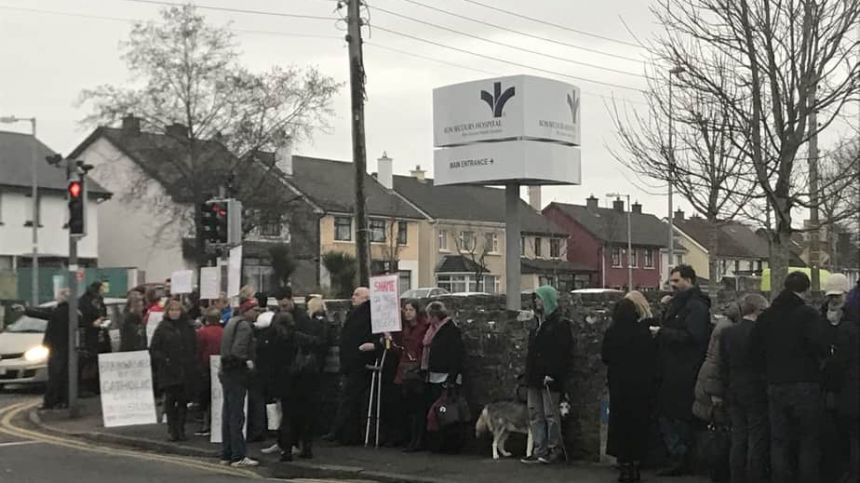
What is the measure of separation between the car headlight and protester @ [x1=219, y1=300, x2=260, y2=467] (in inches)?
392

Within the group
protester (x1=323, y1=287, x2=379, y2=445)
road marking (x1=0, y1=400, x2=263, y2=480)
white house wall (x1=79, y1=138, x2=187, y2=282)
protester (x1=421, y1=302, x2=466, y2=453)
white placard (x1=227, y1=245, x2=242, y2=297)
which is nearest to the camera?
road marking (x1=0, y1=400, x2=263, y2=480)

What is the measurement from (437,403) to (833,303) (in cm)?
471

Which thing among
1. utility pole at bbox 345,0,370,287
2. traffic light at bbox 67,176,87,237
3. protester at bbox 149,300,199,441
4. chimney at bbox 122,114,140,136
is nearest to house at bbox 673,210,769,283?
chimney at bbox 122,114,140,136

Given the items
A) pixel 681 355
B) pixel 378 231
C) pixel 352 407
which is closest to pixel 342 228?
pixel 378 231

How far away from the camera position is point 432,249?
73.0 m

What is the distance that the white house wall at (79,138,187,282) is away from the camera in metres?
59.4

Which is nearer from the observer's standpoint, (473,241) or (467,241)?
(467,241)

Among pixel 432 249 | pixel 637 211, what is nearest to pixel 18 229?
pixel 432 249

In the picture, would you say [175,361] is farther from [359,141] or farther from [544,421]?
[359,141]

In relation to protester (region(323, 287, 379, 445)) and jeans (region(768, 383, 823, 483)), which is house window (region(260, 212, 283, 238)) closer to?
protester (region(323, 287, 379, 445))

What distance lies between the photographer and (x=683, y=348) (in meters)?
11.0

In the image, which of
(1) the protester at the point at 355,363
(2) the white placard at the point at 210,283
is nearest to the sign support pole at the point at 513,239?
(1) the protester at the point at 355,363

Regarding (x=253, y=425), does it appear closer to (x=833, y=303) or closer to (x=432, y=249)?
(x=833, y=303)

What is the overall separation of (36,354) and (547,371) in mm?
13408
